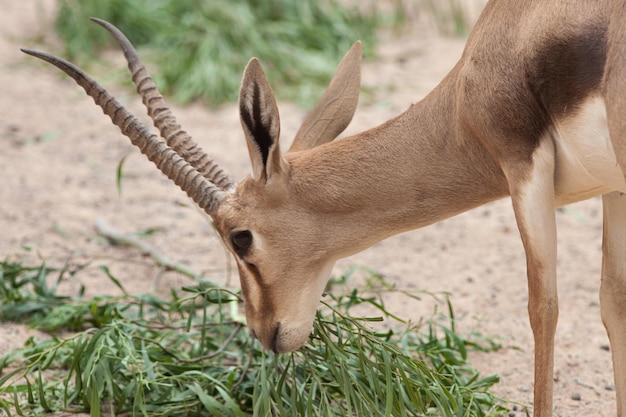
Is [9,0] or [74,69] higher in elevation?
[9,0]

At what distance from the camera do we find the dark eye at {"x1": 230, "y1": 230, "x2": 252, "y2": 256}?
3.96 metres

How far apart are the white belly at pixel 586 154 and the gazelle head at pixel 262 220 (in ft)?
3.20

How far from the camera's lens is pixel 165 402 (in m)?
4.35

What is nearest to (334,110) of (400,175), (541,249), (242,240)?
(400,175)

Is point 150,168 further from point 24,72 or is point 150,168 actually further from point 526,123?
point 526,123

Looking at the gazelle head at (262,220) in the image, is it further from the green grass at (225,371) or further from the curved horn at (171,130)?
the green grass at (225,371)

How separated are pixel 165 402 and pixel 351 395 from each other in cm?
87

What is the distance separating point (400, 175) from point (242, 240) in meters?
0.68

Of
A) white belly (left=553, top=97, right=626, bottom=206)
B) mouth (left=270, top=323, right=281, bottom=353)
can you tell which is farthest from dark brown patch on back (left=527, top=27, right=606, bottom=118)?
mouth (left=270, top=323, right=281, bottom=353)

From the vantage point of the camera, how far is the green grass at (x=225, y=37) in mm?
9102

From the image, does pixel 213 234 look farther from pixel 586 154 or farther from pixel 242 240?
pixel 586 154

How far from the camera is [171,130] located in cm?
414

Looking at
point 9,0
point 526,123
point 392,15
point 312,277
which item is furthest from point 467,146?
point 9,0

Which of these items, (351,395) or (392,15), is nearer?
(351,395)
